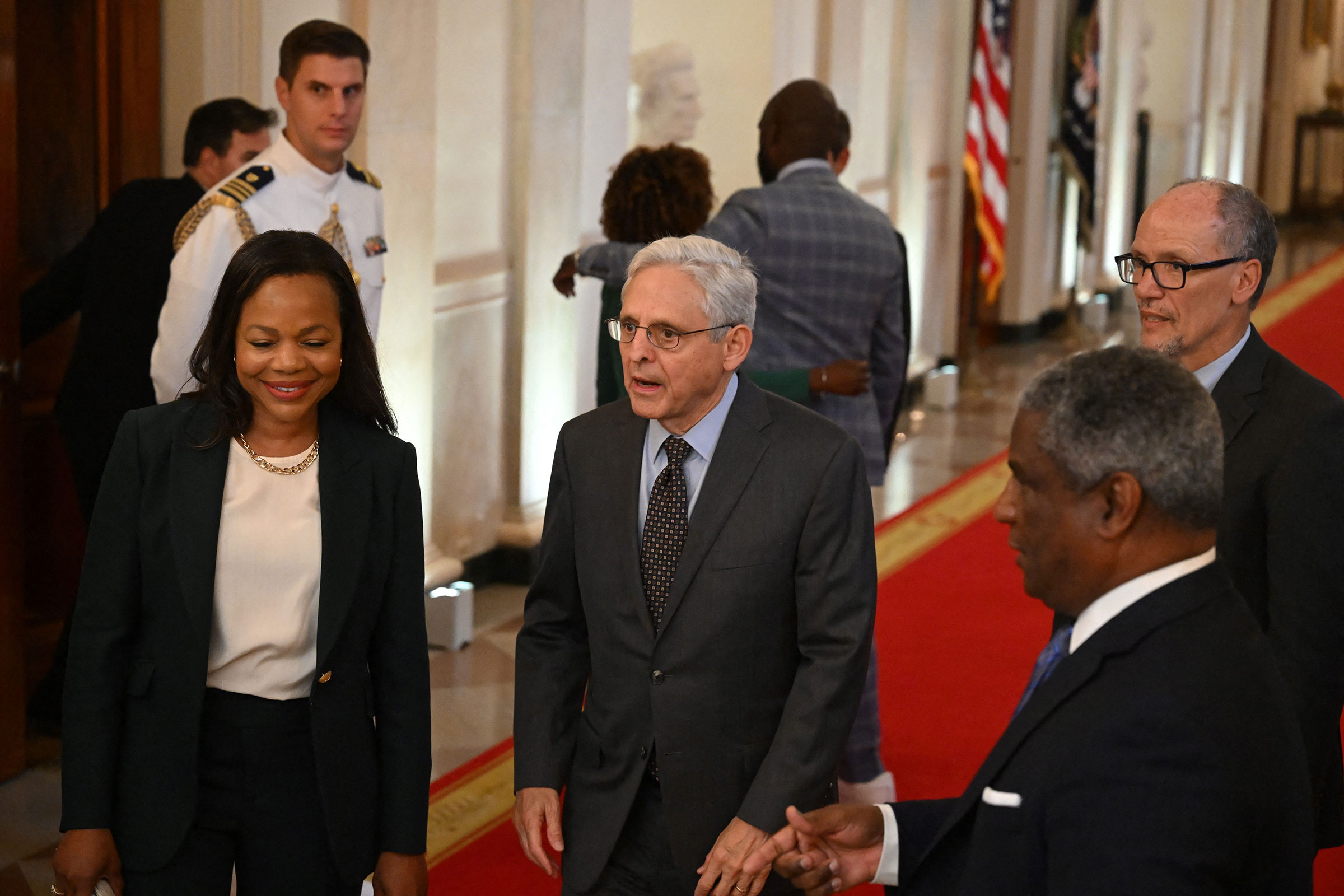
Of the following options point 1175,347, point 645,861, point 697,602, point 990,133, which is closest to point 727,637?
point 697,602

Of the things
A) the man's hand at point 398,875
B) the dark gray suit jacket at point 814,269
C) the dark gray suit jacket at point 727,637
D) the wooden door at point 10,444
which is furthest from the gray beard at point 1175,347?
the wooden door at point 10,444

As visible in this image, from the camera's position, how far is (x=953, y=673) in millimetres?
5738

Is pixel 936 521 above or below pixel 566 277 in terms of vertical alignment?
below

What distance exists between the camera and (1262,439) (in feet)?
8.64

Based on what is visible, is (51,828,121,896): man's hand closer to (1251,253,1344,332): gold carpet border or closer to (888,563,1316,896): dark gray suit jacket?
(888,563,1316,896): dark gray suit jacket

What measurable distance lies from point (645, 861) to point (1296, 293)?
47.2 feet

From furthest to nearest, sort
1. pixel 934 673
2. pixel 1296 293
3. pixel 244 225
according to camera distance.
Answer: pixel 1296 293 < pixel 934 673 < pixel 244 225

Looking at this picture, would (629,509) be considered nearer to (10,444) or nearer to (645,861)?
(645,861)

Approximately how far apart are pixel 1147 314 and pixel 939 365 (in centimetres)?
856

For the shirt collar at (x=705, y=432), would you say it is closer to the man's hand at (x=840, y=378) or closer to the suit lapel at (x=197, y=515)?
the suit lapel at (x=197, y=515)

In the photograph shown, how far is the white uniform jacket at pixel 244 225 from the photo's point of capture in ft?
13.1

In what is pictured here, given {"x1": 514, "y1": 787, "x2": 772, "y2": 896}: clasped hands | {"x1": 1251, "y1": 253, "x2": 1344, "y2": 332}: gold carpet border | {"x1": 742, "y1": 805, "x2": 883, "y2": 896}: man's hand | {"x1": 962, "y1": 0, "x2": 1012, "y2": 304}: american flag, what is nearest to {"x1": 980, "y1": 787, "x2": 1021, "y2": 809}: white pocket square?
{"x1": 742, "y1": 805, "x2": 883, "y2": 896}: man's hand

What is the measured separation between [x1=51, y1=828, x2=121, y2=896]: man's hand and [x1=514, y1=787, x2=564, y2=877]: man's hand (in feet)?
2.16

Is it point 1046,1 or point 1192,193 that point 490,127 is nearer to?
point 1192,193
